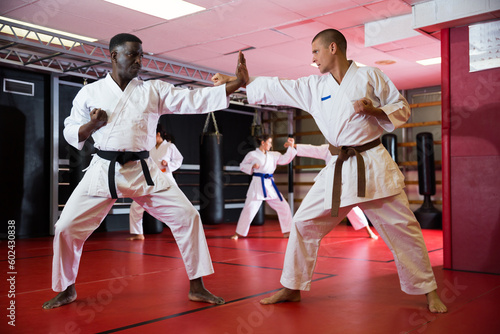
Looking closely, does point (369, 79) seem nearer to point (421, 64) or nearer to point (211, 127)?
point (421, 64)

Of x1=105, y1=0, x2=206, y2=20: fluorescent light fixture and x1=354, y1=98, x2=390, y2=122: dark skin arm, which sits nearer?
x1=354, y1=98, x2=390, y2=122: dark skin arm

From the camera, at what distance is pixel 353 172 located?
102 inches

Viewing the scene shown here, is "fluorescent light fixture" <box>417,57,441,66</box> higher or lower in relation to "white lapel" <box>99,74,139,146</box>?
higher

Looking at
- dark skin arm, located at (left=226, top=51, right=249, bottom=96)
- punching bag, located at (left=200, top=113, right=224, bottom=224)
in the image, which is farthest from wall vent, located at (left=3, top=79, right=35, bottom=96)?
dark skin arm, located at (left=226, top=51, right=249, bottom=96)

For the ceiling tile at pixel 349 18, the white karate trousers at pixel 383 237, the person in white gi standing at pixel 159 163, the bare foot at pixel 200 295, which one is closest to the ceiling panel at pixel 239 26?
the ceiling tile at pixel 349 18

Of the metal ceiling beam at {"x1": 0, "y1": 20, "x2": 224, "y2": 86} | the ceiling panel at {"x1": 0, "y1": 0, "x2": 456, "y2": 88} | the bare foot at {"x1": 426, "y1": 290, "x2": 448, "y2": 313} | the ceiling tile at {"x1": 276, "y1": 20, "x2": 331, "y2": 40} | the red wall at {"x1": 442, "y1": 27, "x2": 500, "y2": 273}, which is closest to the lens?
the bare foot at {"x1": 426, "y1": 290, "x2": 448, "y2": 313}

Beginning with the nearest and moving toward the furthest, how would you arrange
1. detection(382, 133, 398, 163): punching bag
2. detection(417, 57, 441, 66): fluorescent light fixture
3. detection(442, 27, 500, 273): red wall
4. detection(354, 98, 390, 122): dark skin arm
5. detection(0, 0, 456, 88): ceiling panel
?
detection(354, 98, 390, 122): dark skin arm → detection(442, 27, 500, 273): red wall → detection(0, 0, 456, 88): ceiling panel → detection(417, 57, 441, 66): fluorescent light fixture → detection(382, 133, 398, 163): punching bag

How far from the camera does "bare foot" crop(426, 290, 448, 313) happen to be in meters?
2.54

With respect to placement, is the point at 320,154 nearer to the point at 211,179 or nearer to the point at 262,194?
the point at 262,194

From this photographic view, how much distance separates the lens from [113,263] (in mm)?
4355

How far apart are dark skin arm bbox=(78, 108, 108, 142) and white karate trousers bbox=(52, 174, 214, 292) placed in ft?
0.81

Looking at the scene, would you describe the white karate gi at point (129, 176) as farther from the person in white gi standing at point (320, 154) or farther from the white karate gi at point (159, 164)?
the white karate gi at point (159, 164)

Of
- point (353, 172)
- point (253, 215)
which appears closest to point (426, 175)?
point (253, 215)

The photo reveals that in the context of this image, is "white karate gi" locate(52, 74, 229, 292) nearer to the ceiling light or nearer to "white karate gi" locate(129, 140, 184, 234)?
"white karate gi" locate(129, 140, 184, 234)
